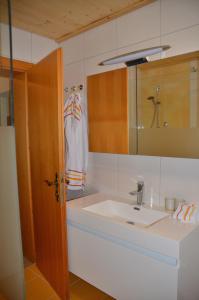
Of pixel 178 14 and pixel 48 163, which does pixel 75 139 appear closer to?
pixel 48 163

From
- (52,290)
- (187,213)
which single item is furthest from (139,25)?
(52,290)

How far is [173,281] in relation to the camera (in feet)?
4.33

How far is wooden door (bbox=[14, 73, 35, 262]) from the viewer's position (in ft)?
7.88

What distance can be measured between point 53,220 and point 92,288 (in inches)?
27.4

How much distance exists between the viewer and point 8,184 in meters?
1.02

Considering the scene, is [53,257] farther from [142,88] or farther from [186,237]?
[142,88]

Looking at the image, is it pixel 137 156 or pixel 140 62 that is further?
pixel 137 156

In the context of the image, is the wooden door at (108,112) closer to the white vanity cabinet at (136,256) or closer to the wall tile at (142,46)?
the wall tile at (142,46)

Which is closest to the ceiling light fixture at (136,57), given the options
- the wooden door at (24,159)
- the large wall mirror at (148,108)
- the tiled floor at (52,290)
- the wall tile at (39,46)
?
the large wall mirror at (148,108)

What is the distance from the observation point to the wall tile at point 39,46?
2400 millimetres

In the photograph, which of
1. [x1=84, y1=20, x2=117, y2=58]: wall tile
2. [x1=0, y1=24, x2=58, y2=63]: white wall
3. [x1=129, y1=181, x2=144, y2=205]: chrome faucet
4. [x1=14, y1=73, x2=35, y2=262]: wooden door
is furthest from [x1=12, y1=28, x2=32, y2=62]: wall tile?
[x1=129, y1=181, x2=144, y2=205]: chrome faucet

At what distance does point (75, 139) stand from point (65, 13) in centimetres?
105

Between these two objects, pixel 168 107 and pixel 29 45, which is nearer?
pixel 168 107

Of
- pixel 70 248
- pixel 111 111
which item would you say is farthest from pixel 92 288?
pixel 111 111
